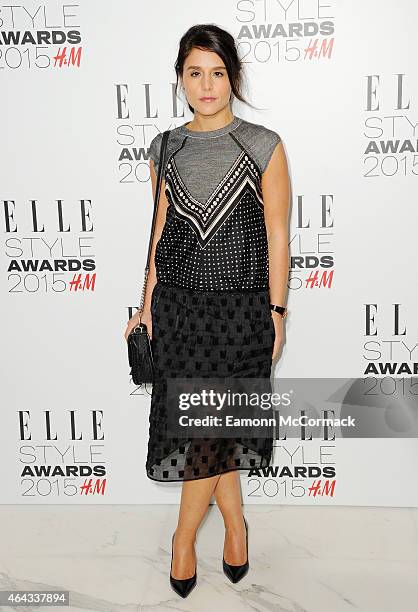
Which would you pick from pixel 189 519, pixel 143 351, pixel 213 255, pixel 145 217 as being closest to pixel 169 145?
pixel 213 255

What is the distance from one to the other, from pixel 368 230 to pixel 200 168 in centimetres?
89

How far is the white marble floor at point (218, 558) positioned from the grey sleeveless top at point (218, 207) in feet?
3.58

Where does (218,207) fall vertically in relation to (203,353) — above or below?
above

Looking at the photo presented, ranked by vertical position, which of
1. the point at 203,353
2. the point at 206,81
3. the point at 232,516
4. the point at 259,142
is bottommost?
the point at 232,516

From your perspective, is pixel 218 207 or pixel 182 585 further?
pixel 182 585

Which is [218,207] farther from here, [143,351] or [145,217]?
[145,217]

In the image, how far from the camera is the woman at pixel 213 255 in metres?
2.28

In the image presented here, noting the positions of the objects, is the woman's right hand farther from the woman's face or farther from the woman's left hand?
the woman's face

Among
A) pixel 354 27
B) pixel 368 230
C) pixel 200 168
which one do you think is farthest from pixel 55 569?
pixel 354 27

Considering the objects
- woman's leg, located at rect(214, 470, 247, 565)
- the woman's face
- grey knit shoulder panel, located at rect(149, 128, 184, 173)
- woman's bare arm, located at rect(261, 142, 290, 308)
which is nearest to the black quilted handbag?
grey knit shoulder panel, located at rect(149, 128, 184, 173)

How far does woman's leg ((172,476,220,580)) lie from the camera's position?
8.07ft

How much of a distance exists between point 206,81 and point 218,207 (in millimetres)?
394

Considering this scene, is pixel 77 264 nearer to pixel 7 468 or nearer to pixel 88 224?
pixel 88 224

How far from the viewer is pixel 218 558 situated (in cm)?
275
